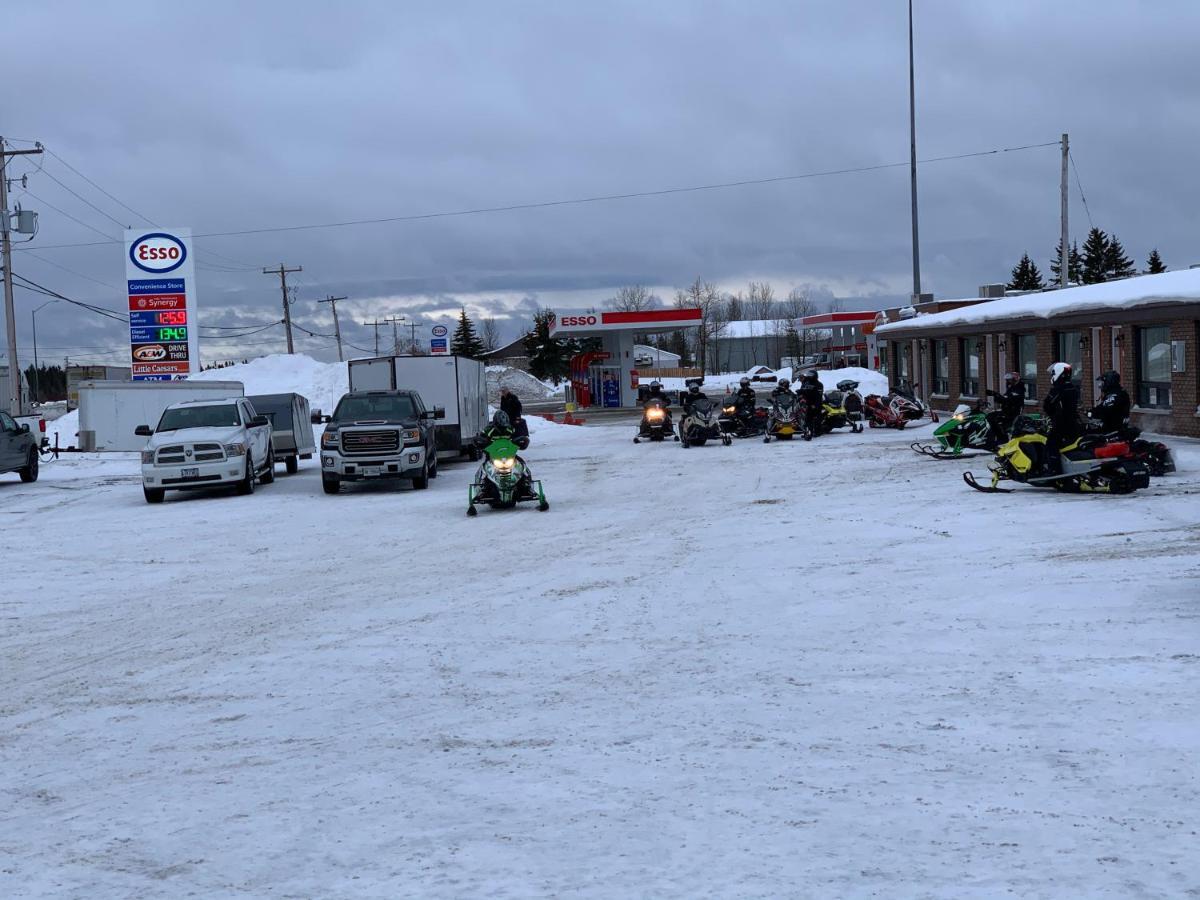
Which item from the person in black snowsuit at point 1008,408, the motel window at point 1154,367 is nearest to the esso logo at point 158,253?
the person in black snowsuit at point 1008,408

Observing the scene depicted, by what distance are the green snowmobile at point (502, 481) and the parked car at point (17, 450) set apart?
14.1m

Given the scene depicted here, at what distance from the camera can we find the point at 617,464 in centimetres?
2802

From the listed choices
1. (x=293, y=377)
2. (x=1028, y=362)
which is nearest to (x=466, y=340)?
(x=293, y=377)

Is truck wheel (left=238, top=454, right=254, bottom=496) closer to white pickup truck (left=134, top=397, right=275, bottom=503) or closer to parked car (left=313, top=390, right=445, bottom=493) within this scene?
white pickup truck (left=134, top=397, right=275, bottom=503)

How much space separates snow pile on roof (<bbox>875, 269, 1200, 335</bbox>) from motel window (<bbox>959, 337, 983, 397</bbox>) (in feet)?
3.25

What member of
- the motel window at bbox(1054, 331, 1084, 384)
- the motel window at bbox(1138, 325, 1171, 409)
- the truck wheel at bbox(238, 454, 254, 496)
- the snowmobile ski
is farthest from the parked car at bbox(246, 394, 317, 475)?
the motel window at bbox(1138, 325, 1171, 409)

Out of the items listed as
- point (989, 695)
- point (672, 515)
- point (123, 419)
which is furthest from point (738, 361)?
point (989, 695)

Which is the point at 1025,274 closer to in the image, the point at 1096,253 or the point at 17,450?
the point at 1096,253

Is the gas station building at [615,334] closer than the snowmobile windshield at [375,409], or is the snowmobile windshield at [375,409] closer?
the snowmobile windshield at [375,409]

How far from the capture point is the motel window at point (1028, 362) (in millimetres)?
37000

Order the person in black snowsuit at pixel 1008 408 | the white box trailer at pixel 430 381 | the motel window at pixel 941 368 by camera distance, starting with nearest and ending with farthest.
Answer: the person in black snowsuit at pixel 1008 408, the white box trailer at pixel 430 381, the motel window at pixel 941 368

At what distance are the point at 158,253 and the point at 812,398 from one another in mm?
25978

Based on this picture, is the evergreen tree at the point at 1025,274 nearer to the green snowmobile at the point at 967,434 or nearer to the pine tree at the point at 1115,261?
the pine tree at the point at 1115,261

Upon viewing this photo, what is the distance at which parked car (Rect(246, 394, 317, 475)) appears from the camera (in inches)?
1179
